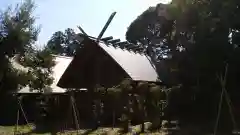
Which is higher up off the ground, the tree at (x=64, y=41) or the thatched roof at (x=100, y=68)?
the tree at (x=64, y=41)

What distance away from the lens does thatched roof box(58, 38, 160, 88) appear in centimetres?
2517

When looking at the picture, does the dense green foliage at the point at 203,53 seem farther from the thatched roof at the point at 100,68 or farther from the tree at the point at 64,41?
the tree at the point at 64,41

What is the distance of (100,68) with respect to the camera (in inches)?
1033

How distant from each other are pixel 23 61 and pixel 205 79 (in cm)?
1160

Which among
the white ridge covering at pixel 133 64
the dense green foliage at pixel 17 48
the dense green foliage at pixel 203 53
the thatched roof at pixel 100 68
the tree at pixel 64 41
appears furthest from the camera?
the tree at pixel 64 41

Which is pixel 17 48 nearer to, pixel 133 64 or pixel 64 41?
pixel 133 64

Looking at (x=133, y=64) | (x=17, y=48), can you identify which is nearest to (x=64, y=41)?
(x=133, y=64)

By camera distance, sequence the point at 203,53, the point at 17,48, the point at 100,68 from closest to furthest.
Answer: the point at 203,53
the point at 17,48
the point at 100,68

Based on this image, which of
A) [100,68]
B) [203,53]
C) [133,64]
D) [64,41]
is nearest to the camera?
[203,53]

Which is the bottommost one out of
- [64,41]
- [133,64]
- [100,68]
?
[100,68]

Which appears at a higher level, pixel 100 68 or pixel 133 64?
pixel 133 64

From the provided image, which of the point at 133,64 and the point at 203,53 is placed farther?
the point at 133,64

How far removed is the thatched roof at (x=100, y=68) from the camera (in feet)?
82.6

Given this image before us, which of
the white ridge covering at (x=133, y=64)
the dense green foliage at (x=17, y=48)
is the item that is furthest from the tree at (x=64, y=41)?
the dense green foliage at (x=17, y=48)
